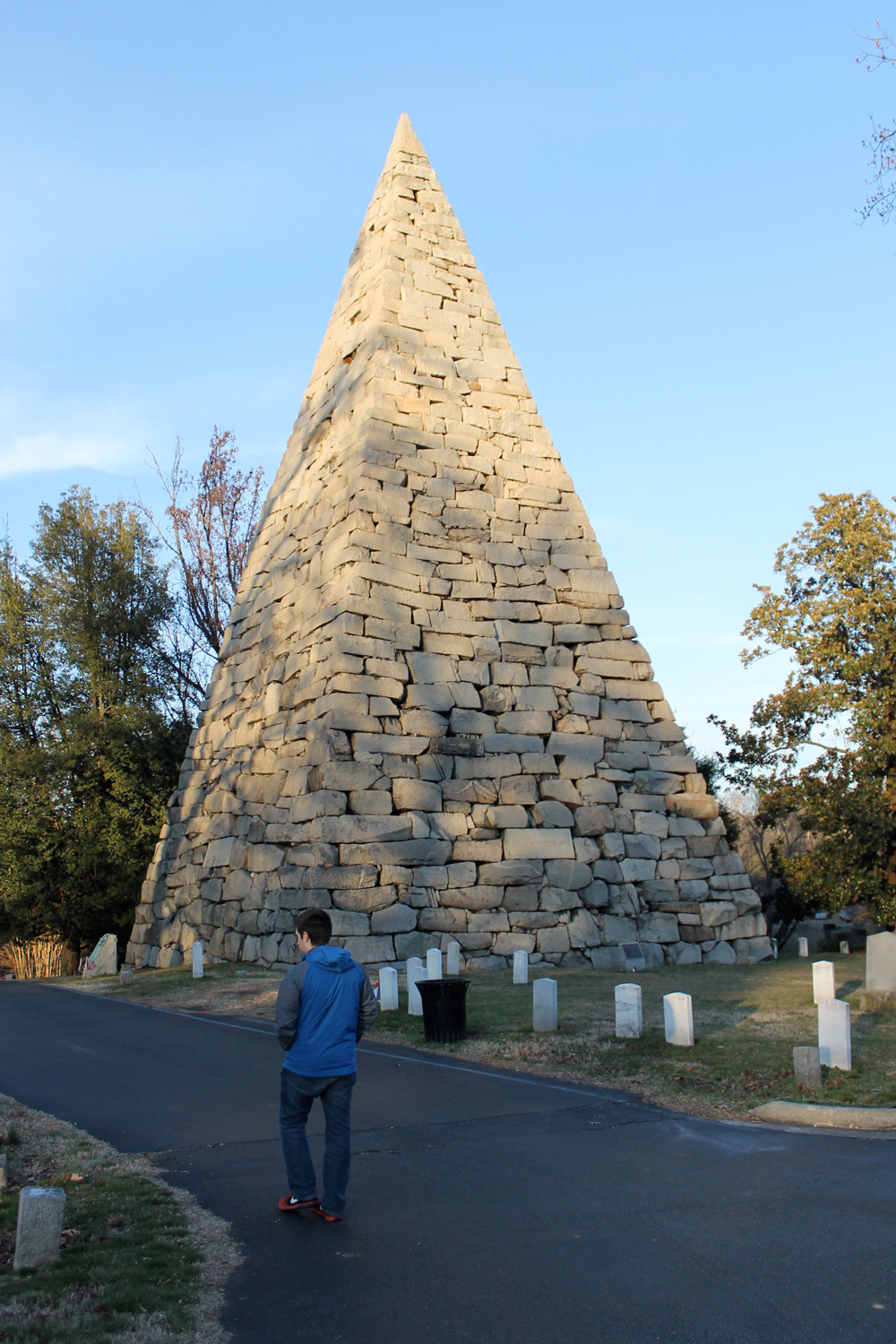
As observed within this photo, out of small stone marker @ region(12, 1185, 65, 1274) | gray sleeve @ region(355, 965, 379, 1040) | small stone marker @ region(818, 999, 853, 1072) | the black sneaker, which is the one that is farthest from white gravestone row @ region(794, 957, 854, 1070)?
small stone marker @ region(12, 1185, 65, 1274)

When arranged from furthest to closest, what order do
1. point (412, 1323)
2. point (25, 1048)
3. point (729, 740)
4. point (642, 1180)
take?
point (729, 740)
point (25, 1048)
point (642, 1180)
point (412, 1323)

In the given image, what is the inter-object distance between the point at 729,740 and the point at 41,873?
16298mm

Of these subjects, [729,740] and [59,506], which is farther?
[59,506]

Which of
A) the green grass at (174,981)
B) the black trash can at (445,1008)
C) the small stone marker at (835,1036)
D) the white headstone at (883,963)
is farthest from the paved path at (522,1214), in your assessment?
the green grass at (174,981)

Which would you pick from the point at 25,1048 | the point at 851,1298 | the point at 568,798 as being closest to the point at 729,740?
the point at 568,798

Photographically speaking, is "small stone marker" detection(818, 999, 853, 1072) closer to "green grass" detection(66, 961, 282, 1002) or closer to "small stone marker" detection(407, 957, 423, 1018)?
"small stone marker" detection(407, 957, 423, 1018)

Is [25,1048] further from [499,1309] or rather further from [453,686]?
[453,686]

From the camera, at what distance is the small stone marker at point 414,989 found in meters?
11.3

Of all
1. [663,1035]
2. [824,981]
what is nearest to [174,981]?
[663,1035]

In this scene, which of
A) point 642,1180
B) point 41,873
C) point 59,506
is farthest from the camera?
point 59,506

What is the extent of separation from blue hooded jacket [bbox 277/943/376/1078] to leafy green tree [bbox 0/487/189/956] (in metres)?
21.1

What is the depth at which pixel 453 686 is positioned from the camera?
1603 centimetres

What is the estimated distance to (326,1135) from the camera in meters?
4.87

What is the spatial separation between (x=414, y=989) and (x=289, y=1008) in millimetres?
6628
